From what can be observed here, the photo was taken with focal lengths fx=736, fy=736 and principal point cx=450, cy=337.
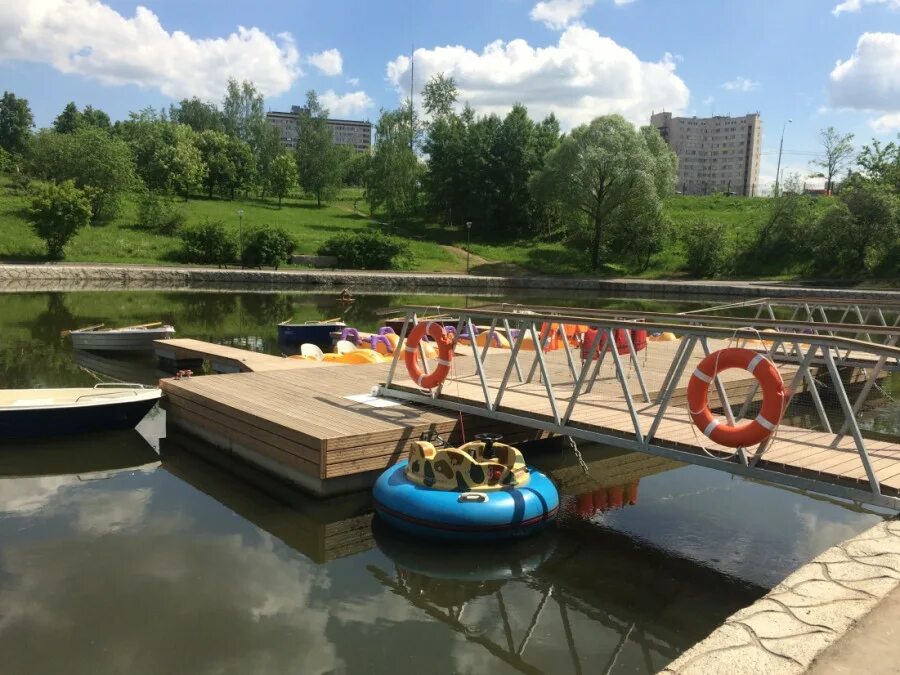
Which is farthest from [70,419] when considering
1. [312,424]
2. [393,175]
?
[393,175]

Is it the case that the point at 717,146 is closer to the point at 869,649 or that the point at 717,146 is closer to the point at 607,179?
the point at 607,179

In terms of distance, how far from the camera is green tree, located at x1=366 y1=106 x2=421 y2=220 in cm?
6806

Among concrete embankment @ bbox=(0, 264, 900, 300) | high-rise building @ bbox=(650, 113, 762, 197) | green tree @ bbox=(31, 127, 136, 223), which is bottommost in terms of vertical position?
concrete embankment @ bbox=(0, 264, 900, 300)

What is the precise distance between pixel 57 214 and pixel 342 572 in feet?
153

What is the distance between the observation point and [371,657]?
5.46m

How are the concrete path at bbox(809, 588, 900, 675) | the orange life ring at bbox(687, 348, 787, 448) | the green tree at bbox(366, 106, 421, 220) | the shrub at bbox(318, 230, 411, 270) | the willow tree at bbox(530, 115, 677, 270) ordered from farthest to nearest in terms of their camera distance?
1. the green tree at bbox(366, 106, 421, 220)
2. the shrub at bbox(318, 230, 411, 270)
3. the willow tree at bbox(530, 115, 677, 270)
4. the orange life ring at bbox(687, 348, 787, 448)
5. the concrete path at bbox(809, 588, 900, 675)

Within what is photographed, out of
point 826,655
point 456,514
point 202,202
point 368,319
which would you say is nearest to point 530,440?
point 456,514

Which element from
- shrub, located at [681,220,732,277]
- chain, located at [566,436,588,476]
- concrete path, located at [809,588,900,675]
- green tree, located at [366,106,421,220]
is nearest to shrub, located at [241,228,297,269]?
green tree, located at [366,106,421,220]

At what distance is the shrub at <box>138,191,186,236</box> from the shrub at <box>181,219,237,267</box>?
4804mm

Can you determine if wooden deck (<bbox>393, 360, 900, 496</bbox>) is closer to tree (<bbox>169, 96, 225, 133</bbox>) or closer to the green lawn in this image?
the green lawn

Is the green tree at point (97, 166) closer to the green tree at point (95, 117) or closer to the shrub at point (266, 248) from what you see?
the shrub at point (266, 248)

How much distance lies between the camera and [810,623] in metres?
4.27

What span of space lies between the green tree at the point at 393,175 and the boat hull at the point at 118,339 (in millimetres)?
50541

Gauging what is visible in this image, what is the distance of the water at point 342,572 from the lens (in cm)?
556
